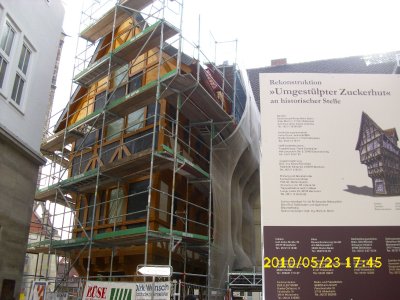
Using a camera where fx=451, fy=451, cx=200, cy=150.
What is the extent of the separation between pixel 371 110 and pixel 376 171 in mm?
1040

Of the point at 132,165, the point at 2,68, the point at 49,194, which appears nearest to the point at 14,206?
the point at 2,68

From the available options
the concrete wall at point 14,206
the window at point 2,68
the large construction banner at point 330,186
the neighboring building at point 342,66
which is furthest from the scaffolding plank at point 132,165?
the neighboring building at point 342,66

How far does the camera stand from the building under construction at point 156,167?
1470 cm

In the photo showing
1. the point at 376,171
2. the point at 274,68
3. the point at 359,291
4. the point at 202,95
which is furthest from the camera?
the point at 274,68

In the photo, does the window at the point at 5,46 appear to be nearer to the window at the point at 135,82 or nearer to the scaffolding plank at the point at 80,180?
the scaffolding plank at the point at 80,180

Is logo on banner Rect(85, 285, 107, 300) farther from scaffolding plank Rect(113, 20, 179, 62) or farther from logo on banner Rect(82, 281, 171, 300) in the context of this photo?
scaffolding plank Rect(113, 20, 179, 62)

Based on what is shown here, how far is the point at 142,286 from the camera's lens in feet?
36.2

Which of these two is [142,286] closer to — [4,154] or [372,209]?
[4,154]

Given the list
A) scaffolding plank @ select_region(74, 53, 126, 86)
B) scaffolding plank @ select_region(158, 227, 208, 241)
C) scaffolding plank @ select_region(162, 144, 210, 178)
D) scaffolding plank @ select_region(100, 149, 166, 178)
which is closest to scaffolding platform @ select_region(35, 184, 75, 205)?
scaffolding plank @ select_region(100, 149, 166, 178)

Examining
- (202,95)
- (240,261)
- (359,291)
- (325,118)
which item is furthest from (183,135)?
(359,291)

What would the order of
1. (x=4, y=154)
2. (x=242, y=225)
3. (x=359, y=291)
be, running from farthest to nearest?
(x=242, y=225)
(x=4, y=154)
(x=359, y=291)

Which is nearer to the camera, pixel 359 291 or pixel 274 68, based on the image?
pixel 359 291

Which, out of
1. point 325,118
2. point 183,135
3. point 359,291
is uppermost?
point 183,135

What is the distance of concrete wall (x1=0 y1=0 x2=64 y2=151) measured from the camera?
11016 millimetres
